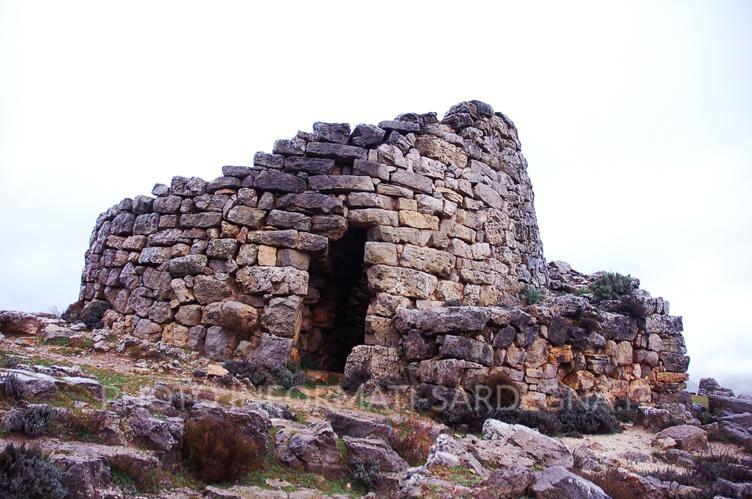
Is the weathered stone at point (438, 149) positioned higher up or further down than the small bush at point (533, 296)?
higher up

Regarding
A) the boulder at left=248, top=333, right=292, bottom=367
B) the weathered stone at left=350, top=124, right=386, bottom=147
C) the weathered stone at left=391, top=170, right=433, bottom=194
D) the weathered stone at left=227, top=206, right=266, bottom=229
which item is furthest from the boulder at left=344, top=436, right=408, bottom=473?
the weathered stone at left=350, top=124, right=386, bottom=147

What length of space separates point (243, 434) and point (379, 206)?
6040 mm

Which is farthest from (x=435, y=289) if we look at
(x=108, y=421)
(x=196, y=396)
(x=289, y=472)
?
(x=108, y=421)

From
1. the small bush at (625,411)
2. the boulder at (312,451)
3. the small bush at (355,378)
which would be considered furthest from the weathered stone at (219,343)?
the small bush at (625,411)

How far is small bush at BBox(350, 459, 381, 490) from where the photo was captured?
5082mm

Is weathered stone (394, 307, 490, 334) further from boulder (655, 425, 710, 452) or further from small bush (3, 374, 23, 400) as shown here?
small bush (3, 374, 23, 400)

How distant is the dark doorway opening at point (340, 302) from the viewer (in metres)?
12.0

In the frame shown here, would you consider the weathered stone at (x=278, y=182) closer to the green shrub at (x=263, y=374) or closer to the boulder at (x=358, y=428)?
the green shrub at (x=263, y=374)

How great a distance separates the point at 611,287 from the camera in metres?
12.0

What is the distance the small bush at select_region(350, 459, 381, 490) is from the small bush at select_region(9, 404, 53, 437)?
2.56 meters

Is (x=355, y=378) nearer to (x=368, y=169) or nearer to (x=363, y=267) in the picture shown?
(x=363, y=267)

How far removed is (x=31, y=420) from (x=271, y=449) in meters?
1.98

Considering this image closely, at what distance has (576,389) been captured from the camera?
962 cm

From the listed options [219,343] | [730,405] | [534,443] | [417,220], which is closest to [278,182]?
[417,220]
